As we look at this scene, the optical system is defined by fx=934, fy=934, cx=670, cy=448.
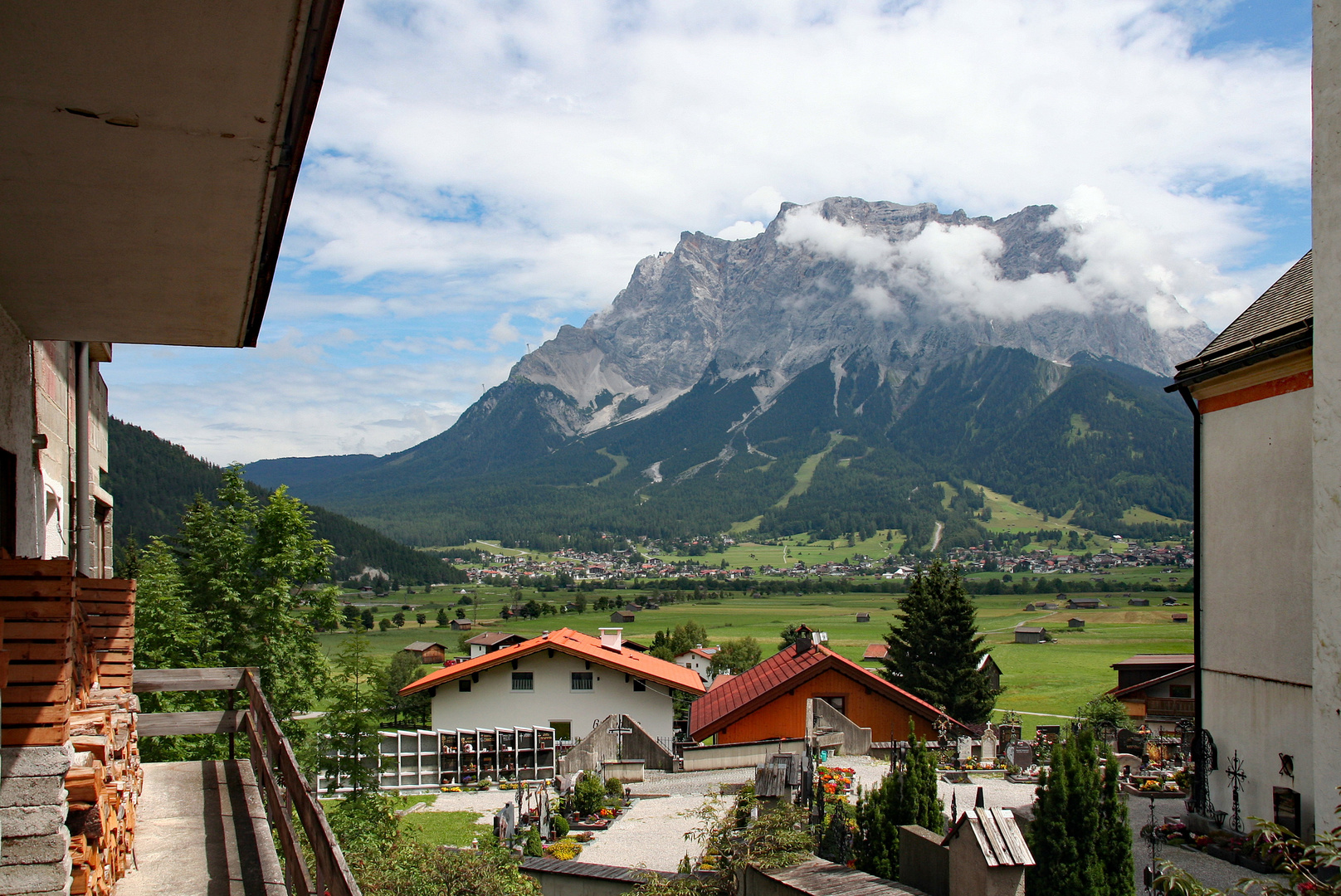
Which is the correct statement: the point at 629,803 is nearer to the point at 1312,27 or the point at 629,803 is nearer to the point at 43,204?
the point at 1312,27

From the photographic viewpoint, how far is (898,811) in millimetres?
13938

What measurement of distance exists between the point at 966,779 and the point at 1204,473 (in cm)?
1134

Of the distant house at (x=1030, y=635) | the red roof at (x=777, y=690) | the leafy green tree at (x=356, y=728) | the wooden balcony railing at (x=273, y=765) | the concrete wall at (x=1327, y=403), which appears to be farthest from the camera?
the distant house at (x=1030, y=635)

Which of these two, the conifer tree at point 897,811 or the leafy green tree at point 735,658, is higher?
the conifer tree at point 897,811

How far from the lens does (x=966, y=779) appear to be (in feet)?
79.5

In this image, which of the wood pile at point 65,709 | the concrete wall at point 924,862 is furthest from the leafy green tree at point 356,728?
the wood pile at point 65,709

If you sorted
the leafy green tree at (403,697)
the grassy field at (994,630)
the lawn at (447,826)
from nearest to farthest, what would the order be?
the lawn at (447,826) < the leafy green tree at (403,697) < the grassy field at (994,630)

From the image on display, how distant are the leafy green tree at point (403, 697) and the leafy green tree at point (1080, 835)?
11.6 m

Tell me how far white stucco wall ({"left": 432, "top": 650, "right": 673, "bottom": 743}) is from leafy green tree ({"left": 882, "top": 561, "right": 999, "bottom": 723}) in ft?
45.9

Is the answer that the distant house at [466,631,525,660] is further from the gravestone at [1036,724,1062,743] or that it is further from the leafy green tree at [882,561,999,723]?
the gravestone at [1036,724,1062,743]

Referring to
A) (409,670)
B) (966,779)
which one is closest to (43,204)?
(966,779)

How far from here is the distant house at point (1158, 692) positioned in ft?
132

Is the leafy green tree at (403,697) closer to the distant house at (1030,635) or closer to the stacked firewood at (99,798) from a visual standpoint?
the stacked firewood at (99,798)

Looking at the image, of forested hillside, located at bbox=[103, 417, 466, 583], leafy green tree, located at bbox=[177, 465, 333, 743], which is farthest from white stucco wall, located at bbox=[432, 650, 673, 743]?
forested hillside, located at bbox=[103, 417, 466, 583]
